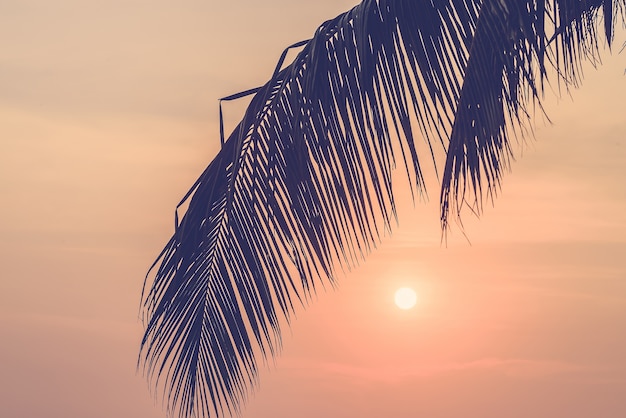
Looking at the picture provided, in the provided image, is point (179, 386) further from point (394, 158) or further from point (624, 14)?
point (624, 14)

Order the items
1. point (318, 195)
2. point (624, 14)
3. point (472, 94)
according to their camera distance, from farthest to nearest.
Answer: point (624, 14)
point (318, 195)
point (472, 94)

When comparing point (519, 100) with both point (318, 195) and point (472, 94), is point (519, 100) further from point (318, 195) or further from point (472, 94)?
point (318, 195)

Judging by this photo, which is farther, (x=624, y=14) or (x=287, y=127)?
(x=624, y=14)

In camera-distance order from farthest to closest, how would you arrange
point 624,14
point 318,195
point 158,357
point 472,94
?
point 624,14 → point 158,357 → point 318,195 → point 472,94

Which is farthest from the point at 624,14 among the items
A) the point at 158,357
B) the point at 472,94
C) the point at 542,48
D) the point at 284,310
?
the point at 158,357

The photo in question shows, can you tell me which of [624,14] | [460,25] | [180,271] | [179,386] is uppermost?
[624,14]

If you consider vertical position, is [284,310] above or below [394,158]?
below

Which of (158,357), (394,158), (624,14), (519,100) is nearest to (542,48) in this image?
(519,100)

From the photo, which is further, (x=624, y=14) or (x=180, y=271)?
(x=624, y=14)

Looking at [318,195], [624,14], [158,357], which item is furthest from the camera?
[624,14]

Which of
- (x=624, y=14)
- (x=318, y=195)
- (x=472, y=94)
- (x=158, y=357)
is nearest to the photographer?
(x=472, y=94)

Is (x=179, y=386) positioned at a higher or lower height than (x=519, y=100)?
lower

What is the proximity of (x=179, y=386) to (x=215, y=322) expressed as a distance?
0.40m

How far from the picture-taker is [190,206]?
4.16 metres
